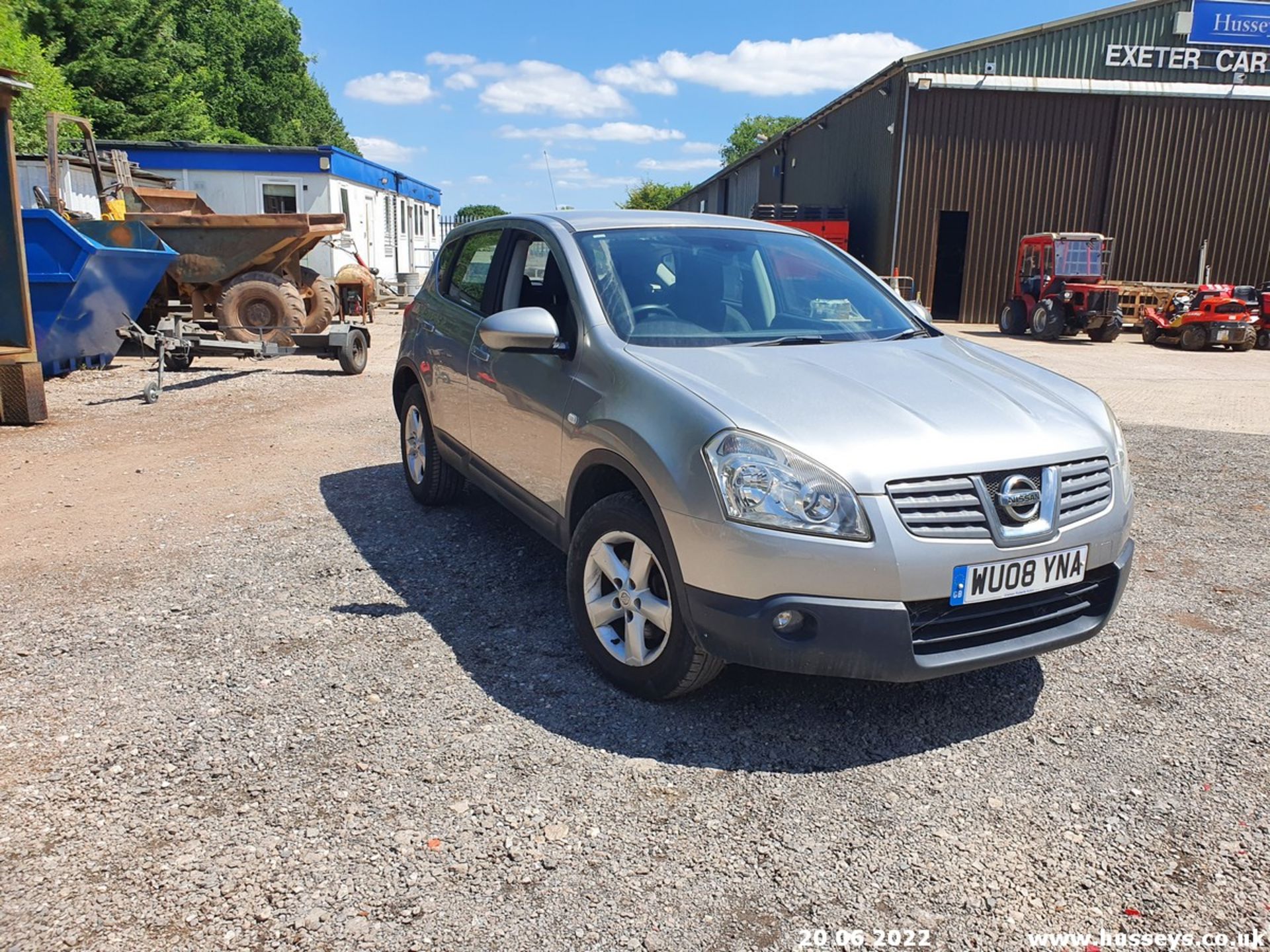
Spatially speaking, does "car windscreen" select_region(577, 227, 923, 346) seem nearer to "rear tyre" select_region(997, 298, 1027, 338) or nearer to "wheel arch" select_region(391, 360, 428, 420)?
"wheel arch" select_region(391, 360, 428, 420)

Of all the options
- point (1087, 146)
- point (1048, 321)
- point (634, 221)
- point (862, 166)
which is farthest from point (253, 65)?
point (634, 221)

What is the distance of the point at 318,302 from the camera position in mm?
14773

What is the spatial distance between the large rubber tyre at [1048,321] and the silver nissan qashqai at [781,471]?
645 inches

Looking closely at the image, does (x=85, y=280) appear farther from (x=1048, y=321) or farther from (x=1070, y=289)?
(x=1070, y=289)

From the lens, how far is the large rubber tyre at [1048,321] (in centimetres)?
1898

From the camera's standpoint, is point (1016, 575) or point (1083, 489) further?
point (1083, 489)

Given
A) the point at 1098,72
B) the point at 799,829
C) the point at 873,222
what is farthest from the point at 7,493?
the point at 1098,72

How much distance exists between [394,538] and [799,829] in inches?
129

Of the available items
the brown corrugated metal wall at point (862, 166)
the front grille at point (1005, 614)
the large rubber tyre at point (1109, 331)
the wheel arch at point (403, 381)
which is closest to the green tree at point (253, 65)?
the brown corrugated metal wall at point (862, 166)

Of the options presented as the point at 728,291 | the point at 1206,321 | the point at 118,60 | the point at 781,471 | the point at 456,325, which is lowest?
the point at 1206,321

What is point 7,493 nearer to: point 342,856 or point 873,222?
point 342,856

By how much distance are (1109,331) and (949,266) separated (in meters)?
7.49

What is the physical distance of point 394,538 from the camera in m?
5.36

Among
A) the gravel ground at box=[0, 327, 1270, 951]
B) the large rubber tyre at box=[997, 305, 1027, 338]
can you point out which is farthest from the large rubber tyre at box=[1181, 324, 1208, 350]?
the gravel ground at box=[0, 327, 1270, 951]
